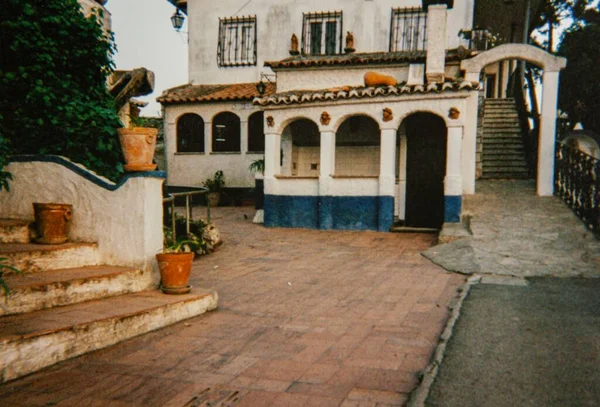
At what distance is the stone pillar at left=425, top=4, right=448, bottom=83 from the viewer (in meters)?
11.7

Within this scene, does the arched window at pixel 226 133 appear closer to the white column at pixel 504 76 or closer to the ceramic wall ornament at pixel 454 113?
the ceramic wall ornament at pixel 454 113

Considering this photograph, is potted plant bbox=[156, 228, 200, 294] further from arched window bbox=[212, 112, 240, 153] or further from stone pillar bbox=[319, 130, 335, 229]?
arched window bbox=[212, 112, 240, 153]

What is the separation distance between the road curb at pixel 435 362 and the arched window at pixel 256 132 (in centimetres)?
1353

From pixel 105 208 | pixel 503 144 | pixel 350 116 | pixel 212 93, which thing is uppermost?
pixel 212 93

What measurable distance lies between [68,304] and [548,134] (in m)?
10.5

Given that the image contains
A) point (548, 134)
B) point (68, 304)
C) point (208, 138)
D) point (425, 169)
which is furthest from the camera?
point (208, 138)

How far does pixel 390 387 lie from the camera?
129 inches

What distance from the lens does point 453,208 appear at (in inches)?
424

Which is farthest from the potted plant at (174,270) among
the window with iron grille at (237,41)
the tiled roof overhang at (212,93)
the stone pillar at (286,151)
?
the window with iron grille at (237,41)

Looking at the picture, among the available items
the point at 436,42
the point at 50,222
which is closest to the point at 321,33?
the point at 436,42

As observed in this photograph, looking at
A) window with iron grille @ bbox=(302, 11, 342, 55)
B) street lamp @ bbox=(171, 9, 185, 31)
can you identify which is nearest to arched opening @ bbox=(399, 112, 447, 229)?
window with iron grille @ bbox=(302, 11, 342, 55)

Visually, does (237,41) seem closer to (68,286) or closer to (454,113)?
(454,113)

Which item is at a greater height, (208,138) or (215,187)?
(208,138)

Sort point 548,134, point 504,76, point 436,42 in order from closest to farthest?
point 548,134
point 436,42
point 504,76
